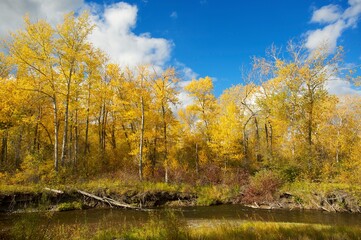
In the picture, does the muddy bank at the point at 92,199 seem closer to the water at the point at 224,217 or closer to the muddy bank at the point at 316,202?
the water at the point at 224,217

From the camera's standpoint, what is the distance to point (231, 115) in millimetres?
29000

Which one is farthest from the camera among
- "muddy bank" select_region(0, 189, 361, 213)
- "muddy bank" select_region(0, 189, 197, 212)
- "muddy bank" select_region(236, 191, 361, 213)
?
"muddy bank" select_region(236, 191, 361, 213)

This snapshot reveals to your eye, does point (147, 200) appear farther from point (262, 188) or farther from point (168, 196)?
point (262, 188)

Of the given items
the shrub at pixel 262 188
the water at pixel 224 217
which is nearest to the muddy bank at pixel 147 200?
the shrub at pixel 262 188

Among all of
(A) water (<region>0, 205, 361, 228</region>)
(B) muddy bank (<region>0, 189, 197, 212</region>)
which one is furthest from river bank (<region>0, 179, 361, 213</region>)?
(A) water (<region>0, 205, 361, 228</region>)

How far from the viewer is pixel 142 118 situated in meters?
23.0

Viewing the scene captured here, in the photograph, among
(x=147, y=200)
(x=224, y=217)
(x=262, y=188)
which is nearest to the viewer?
(x=224, y=217)

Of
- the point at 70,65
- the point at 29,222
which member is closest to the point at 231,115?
the point at 70,65

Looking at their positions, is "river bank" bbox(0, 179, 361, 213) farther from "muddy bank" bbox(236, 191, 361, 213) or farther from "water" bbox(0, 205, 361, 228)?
"water" bbox(0, 205, 361, 228)

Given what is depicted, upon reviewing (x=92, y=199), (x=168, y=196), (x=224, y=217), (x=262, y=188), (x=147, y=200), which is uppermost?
(x=262, y=188)

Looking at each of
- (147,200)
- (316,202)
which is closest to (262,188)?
(316,202)

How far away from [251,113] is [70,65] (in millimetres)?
19000

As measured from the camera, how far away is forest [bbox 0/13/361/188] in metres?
19.5

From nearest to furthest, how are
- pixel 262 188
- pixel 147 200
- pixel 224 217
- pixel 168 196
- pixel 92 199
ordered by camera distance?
pixel 224 217 < pixel 92 199 < pixel 147 200 < pixel 168 196 < pixel 262 188
